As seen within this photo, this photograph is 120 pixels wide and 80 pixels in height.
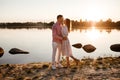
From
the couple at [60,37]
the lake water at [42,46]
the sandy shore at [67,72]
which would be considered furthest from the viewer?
the lake water at [42,46]

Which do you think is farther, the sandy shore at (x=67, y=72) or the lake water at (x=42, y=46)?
the lake water at (x=42, y=46)

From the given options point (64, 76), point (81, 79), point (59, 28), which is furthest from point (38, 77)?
point (59, 28)

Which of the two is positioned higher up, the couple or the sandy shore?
the couple

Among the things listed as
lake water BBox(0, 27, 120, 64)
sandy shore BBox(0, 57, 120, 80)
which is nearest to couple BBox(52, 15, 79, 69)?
sandy shore BBox(0, 57, 120, 80)

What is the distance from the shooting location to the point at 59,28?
15469 mm

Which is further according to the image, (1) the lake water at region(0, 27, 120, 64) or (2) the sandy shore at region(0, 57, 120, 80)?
(1) the lake water at region(0, 27, 120, 64)

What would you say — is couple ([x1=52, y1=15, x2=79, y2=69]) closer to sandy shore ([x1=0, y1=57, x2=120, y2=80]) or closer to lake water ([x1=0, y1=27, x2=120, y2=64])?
sandy shore ([x1=0, y1=57, x2=120, y2=80])

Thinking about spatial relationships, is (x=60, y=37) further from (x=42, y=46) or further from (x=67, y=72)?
(x=42, y=46)

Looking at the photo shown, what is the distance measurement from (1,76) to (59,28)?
3.97 m

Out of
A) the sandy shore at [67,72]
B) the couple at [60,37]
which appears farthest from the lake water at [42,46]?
the couple at [60,37]

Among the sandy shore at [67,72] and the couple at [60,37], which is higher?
the couple at [60,37]

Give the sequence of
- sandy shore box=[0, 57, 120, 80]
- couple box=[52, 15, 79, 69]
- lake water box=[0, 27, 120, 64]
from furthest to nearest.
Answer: lake water box=[0, 27, 120, 64], couple box=[52, 15, 79, 69], sandy shore box=[0, 57, 120, 80]

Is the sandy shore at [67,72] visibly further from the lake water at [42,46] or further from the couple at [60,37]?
the lake water at [42,46]

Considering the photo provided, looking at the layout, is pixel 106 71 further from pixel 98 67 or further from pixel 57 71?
pixel 57 71
